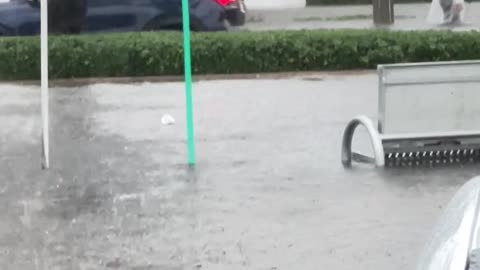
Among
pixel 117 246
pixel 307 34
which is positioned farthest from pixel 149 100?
pixel 117 246

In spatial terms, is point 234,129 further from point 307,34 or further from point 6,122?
point 307,34

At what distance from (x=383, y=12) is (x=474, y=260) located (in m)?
20.4

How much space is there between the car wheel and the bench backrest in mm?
6608

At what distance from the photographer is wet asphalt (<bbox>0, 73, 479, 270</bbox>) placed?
709 cm

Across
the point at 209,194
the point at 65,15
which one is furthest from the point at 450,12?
the point at 209,194

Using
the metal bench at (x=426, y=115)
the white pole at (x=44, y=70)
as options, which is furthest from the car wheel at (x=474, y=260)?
the white pole at (x=44, y=70)

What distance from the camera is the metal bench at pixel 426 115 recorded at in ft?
31.2

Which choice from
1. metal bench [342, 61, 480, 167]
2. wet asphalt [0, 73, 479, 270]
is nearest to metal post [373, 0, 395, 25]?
wet asphalt [0, 73, 479, 270]

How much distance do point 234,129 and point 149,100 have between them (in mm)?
2615

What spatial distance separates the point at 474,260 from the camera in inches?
112

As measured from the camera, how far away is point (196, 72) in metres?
→ 16.5

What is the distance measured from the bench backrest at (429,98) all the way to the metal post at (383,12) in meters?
13.1

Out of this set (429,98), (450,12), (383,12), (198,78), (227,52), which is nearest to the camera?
(429,98)

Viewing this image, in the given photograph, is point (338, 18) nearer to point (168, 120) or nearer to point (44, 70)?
point (168, 120)
